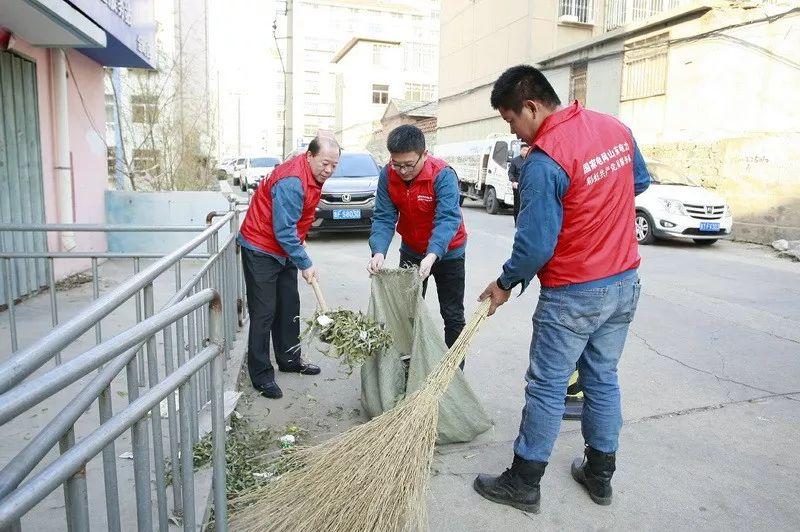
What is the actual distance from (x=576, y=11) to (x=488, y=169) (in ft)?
35.9

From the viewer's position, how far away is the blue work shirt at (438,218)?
3430 millimetres

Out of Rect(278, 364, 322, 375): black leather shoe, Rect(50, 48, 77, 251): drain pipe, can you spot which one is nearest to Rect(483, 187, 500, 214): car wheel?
Rect(50, 48, 77, 251): drain pipe

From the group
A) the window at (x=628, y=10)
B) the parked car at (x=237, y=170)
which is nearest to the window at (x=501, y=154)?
the window at (x=628, y=10)

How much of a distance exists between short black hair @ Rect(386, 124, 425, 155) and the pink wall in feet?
15.0

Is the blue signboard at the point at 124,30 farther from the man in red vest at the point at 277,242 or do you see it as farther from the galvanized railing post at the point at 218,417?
the galvanized railing post at the point at 218,417

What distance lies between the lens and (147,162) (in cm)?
1054

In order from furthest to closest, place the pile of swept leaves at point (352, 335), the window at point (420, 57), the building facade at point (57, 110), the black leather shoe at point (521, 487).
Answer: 1. the window at point (420, 57)
2. the building facade at point (57, 110)
3. the pile of swept leaves at point (352, 335)
4. the black leather shoe at point (521, 487)

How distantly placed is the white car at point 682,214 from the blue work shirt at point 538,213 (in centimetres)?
877

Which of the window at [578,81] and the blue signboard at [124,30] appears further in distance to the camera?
the window at [578,81]

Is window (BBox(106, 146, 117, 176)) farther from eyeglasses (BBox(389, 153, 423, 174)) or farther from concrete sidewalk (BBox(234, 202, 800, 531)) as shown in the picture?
eyeglasses (BBox(389, 153, 423, 174))

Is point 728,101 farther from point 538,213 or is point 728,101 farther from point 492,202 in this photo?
point 538,213

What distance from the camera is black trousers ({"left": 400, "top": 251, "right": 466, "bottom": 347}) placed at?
3721 millimetres

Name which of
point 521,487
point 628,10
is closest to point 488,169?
point 628,10

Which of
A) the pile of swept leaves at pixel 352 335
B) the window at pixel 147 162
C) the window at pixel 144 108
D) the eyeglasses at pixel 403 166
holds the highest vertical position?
the window at pixel 144 108
